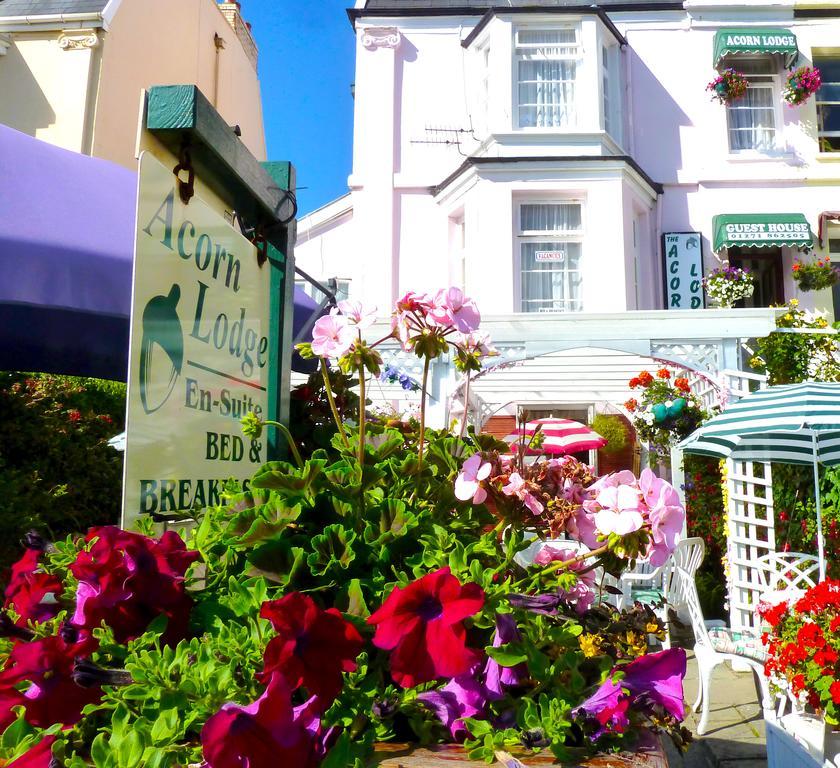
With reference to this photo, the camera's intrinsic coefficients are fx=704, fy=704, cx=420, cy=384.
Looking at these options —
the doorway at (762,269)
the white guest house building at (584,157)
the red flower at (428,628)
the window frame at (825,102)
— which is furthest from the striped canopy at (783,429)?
the window frame at (825,102)

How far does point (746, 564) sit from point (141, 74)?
39.9ft

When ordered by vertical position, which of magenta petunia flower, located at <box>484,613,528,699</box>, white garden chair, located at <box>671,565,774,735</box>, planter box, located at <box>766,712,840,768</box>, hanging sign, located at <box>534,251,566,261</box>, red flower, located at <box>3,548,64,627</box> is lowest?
white garden chair, located at <box>671,565,774,735</box>

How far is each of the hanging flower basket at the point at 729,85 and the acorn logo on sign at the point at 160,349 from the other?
12763 millimetres

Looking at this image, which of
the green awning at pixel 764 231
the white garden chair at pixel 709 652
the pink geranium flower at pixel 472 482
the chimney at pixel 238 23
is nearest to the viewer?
the pink geranium flower at pixel 472 482

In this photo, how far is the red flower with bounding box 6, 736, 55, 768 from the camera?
34.5 inches

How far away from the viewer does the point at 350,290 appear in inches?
496

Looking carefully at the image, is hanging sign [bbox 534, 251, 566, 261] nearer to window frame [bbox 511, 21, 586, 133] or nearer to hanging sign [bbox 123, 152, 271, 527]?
window frame [bbox 511, 21, 586, 133]

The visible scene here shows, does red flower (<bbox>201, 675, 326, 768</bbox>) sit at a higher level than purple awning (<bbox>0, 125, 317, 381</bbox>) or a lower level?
lower

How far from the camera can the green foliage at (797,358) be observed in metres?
9.12

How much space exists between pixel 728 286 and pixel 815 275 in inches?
63.2

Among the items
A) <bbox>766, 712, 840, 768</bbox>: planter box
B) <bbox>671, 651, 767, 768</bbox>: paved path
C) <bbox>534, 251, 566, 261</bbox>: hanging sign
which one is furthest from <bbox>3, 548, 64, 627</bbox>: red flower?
<bbox>534, 251, 566, 261</bbox>: hanging sign

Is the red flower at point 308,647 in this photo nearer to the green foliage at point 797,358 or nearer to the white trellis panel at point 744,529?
the white trellis panel at point 744,529

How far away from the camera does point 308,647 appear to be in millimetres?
880

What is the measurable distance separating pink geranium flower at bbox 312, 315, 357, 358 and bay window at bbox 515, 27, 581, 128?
1131 cm
